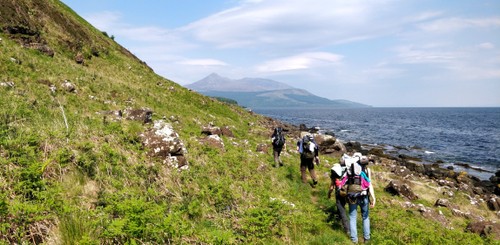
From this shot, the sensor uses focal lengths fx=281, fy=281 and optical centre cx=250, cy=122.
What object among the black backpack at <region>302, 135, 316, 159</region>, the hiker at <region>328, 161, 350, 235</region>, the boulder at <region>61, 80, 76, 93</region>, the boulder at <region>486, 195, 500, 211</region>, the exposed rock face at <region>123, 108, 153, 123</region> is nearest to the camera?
the hiker at <region>328, 161, 350, 235</region>

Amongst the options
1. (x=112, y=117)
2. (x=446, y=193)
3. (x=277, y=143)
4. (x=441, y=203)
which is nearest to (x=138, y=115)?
(x=112, y=117)

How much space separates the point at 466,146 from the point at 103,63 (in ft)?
210

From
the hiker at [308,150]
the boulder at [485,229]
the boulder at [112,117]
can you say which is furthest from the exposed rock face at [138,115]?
the boulder at [485,229]

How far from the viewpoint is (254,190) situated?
10.1m

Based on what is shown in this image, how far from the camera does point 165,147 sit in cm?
1045

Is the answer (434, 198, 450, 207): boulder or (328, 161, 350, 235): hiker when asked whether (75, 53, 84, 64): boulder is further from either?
(434, 198, 450, 207): boulder

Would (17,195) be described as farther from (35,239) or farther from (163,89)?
(163,89)

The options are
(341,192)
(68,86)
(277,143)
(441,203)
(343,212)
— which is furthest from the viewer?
(68,86)

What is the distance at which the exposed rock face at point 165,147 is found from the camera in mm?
10134

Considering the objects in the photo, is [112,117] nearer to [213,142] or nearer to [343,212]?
[213,142]

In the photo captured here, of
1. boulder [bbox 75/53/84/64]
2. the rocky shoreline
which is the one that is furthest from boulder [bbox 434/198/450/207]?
boulder [bbox 75/53/84/64]

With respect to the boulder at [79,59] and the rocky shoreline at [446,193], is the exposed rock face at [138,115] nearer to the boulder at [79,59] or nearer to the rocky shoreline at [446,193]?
the rocky shoreline at [446,193]

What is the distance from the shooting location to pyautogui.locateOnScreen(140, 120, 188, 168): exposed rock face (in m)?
10.1

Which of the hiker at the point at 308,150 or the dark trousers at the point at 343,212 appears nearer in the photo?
the dark trousers at the point at 343,212
